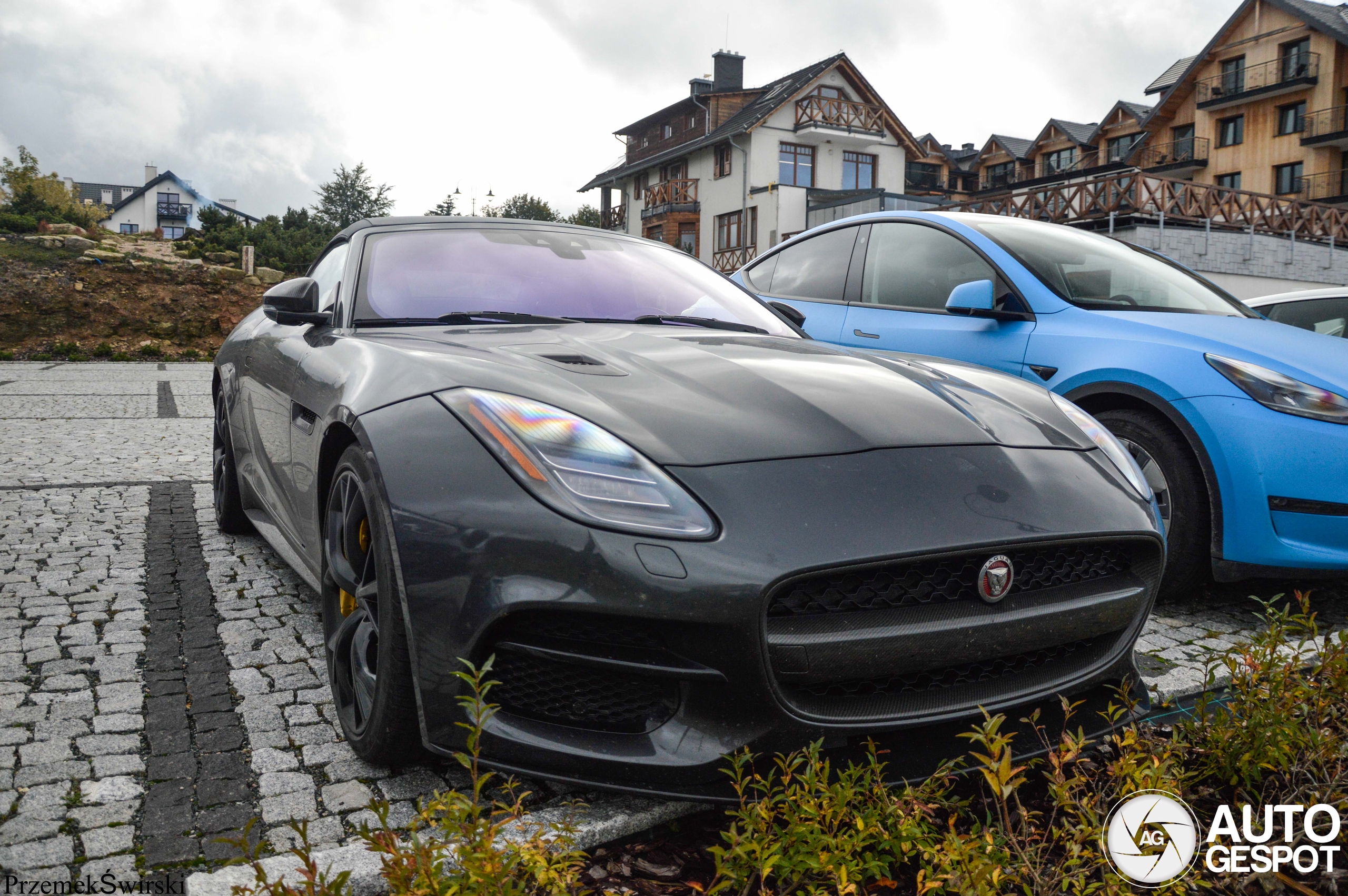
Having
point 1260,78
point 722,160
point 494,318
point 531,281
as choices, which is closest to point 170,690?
point 494,318

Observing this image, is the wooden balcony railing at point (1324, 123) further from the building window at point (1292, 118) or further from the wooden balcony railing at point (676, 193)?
the wooden balcony railing at point (676, 193)

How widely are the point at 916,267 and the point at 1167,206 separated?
1886 centimetres

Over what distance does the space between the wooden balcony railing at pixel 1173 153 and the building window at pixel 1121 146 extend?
74 centimetres

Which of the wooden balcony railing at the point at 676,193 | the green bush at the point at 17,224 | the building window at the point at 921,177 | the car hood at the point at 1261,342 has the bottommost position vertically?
the car hood at the point at 1261,342

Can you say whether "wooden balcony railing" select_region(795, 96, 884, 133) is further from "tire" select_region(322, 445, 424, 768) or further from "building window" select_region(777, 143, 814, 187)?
"tire" select_region(322, 445, 424, 768)

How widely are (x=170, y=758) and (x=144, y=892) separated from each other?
0.61m

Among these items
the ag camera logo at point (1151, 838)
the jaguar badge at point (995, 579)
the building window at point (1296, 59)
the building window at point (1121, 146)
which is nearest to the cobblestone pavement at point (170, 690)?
the ag camera logo at point (1151, 838)

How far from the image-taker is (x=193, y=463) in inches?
269

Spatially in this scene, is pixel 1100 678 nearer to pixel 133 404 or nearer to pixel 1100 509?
pixel 1100 509

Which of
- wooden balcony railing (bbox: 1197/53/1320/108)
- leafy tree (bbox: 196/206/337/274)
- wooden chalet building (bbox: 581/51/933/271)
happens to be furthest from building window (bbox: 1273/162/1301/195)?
leafy tree (bbox: 196/206/337/274)

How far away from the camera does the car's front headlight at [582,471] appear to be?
6.05 feet

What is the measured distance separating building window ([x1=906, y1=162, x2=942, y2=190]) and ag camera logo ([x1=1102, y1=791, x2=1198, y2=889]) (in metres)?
43.7

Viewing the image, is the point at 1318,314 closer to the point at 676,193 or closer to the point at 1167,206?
the point at 1167,206

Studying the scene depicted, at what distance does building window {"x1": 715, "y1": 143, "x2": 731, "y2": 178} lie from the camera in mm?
39062
